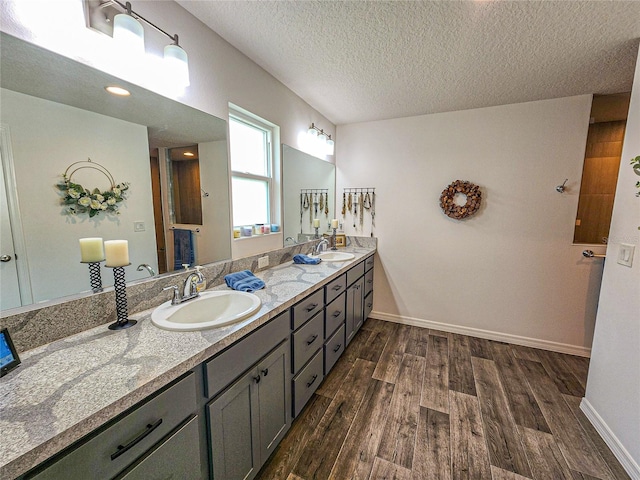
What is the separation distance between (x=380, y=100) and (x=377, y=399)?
2457 mm

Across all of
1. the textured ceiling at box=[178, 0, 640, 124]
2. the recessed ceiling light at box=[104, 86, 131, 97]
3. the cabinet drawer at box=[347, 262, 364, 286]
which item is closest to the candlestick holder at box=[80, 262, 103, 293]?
the recessed ceiling light at box=[104, 86, 131, 97]

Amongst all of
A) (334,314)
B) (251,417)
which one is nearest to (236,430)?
(251,417)

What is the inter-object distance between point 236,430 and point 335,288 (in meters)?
1.10

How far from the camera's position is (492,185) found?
8.34 feet

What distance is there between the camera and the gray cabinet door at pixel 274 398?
123cm

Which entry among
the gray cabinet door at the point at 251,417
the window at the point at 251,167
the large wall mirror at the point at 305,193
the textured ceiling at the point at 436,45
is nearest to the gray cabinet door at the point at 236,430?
the gray cabinet door at the point at 251,417

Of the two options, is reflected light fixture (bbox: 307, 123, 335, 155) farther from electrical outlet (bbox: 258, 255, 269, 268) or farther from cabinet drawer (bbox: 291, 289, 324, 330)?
cabinet drawer (bbox: 291, 289, 324, 330)

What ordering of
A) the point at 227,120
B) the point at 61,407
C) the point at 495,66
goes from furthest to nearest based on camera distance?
the point at 495,66, the point at 227,120, the point at 61,407

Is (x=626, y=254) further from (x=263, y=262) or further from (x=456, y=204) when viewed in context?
(x=263, y=262)

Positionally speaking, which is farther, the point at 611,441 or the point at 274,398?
the point at 611,441

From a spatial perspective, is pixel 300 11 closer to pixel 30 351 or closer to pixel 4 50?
pixel 4 50

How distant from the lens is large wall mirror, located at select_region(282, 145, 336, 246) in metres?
2.35

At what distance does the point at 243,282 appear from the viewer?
157 centimetres

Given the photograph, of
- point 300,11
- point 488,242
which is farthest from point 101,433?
point 488,242
